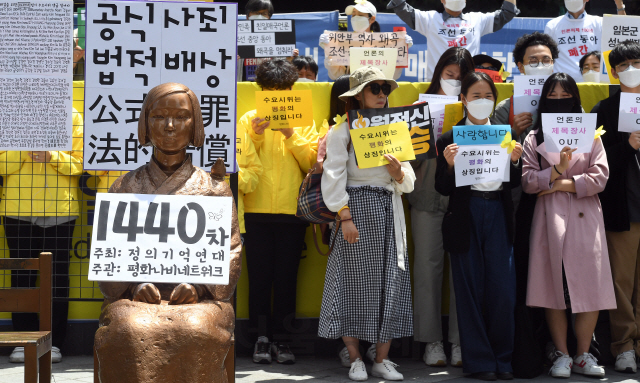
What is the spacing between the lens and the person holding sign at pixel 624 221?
212 inches

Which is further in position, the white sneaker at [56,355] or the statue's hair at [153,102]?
the white sneaker at [56,355]

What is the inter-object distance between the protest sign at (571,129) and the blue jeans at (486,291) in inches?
24.5

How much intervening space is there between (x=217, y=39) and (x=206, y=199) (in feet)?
4.33

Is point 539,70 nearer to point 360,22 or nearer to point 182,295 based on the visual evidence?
point 360,22

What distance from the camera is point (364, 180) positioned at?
5.12 meters

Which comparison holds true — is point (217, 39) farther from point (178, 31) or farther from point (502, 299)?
point (502, 299)

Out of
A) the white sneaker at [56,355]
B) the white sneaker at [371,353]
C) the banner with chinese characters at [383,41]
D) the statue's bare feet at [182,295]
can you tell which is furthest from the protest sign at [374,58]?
the white sneaker at [56,355]

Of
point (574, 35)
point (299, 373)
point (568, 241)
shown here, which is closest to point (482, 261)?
point (568, 241)

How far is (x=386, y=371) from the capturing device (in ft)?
16.7

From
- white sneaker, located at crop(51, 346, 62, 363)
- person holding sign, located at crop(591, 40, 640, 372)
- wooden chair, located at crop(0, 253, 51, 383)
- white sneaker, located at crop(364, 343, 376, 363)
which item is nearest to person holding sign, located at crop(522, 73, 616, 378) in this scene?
person holding sign, located at crop(591, 40, 640, 372)

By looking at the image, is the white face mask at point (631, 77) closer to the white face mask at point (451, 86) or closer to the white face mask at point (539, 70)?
the white face mask at point (539, 70)

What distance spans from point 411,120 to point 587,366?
218cm

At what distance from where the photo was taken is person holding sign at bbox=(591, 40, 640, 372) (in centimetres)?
538

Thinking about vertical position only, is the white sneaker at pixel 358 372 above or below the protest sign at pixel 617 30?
below
